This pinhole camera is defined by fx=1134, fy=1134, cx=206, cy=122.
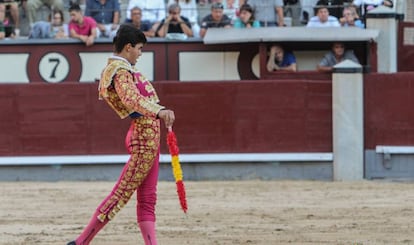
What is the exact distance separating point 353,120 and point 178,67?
2.25 m

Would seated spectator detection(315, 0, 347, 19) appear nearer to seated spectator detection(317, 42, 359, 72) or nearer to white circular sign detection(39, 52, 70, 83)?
seated spectator detection(317, 42, 359, 72)

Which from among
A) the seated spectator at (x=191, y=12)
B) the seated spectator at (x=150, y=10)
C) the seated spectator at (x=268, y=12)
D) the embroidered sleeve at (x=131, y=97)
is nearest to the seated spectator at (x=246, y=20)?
the seated spectator at (x=268, y=12)

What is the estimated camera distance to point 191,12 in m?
13.1

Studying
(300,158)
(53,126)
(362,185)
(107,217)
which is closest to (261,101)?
(300,158)

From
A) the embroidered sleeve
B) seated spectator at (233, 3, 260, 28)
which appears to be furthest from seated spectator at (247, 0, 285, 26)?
the embroidered sleeve

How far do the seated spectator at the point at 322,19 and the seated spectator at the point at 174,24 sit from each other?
138 centimetres

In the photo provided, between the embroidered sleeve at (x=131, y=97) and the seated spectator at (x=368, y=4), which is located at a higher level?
the seated spectator at (x=368, y=4)

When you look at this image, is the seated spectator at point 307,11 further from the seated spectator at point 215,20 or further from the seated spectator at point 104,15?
the seated spectator at point 104,15

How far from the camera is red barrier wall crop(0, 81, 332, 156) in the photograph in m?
12.1

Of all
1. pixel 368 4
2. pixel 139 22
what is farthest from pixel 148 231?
pixel 368 4

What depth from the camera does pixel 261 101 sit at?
12.1 m

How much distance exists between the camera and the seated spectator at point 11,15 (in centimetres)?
1323

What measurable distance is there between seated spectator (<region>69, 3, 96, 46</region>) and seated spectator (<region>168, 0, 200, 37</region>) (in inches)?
38.5

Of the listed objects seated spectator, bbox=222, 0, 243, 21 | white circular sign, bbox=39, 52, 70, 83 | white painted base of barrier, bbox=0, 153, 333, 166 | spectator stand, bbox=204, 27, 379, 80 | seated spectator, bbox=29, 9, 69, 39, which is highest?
seated spectator, bbox=222, 0, 243, 21
